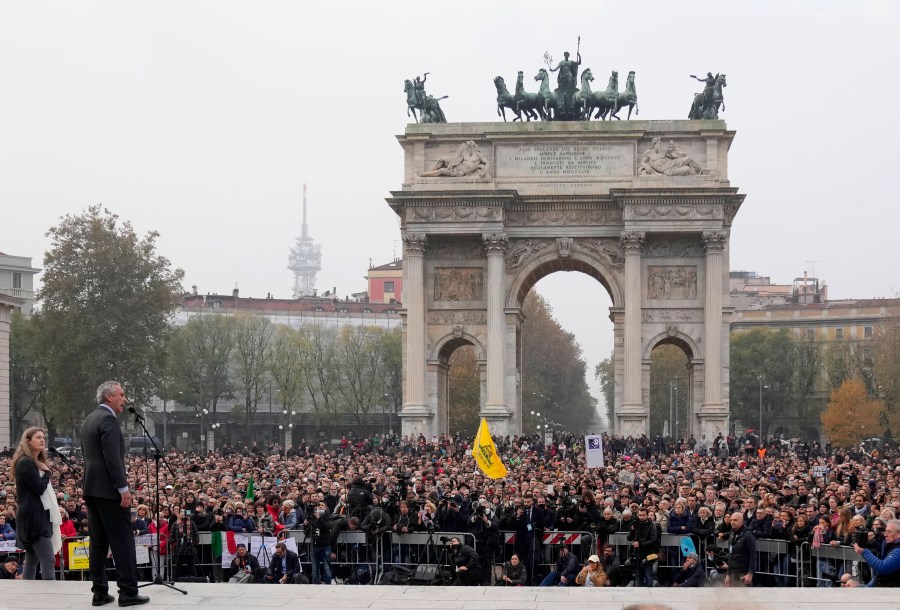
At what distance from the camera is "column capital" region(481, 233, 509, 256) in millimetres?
50469

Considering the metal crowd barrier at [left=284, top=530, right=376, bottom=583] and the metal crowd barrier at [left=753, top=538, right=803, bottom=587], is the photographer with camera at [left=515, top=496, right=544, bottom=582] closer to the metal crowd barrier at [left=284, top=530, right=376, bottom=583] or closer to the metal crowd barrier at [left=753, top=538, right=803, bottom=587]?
the metal crowd barrier at [left=284, top=530, right=376, bottom=583]

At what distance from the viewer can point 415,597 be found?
Answer: 470 inches

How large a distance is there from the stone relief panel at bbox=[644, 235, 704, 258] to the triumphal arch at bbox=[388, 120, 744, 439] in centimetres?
4

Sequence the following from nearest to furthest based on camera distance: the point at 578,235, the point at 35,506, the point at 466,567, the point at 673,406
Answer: the point at 35,506 < the point at 466,567 < the point at 578,235 < the point at 673,406

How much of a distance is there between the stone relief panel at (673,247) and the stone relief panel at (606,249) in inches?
41.5

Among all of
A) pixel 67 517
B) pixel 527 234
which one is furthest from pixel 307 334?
pixel 67 517

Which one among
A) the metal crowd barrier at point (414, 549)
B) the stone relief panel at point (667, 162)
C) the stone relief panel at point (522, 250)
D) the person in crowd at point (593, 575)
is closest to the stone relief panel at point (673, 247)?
the stone relief panel at point (667, 162)

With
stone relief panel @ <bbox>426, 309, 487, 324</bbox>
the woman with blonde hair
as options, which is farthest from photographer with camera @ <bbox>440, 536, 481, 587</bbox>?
stone relief panel @ <bbox>426, 309, 487, 324</bbox>

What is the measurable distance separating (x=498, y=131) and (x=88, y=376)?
770 inches

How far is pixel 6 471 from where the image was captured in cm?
3039

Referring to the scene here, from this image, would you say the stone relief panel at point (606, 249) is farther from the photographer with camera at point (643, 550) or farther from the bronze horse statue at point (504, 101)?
the photographer with camera at point (643, 550)

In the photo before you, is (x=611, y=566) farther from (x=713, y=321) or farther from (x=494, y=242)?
(x=713, y=321)

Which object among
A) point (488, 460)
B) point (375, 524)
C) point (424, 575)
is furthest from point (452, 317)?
point (424, 575)

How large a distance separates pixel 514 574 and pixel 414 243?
33109 millimetres
